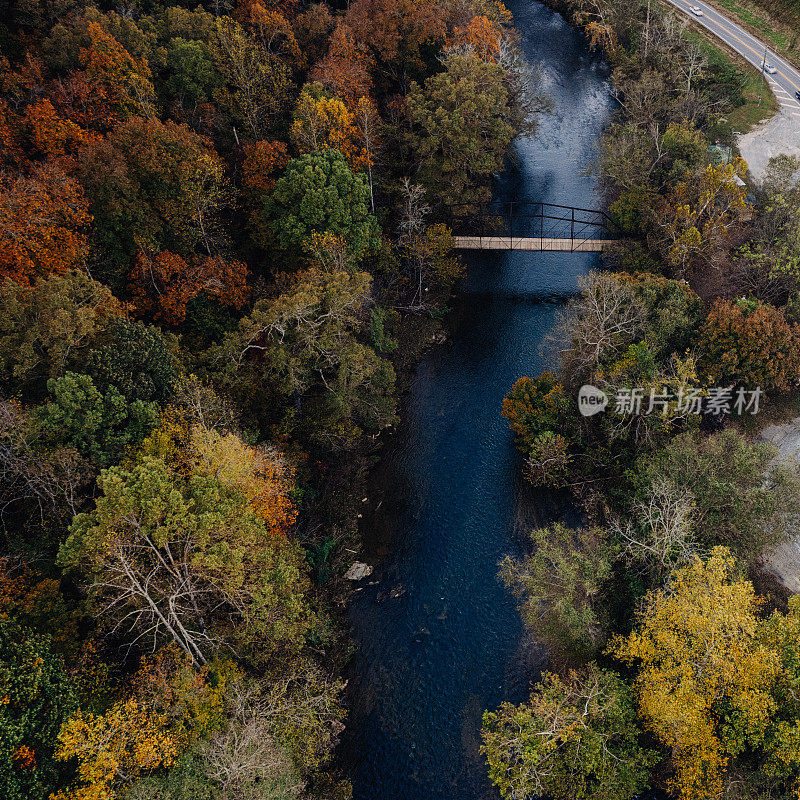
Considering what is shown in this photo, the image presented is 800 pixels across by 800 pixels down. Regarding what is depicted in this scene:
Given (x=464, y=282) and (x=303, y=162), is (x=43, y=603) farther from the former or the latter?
(x=464, y=282)

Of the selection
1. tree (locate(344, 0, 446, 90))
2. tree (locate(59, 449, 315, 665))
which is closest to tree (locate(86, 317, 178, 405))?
tree (locate(59, 449, 315, 665))


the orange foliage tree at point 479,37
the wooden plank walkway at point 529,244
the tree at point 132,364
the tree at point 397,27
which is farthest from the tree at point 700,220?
the tree at point 132,364

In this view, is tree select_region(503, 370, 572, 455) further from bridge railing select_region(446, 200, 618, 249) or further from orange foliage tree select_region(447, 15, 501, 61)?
orange foliage tree select_region(447, 15, 501, 61)

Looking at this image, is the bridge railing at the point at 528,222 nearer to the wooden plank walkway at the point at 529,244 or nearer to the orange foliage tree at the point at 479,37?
the wooden plank walkway at the point at 529,244

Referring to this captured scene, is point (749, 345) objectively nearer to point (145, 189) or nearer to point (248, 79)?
point (145, 189)

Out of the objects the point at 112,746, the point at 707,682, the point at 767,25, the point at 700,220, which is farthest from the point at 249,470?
the point at 767,25
